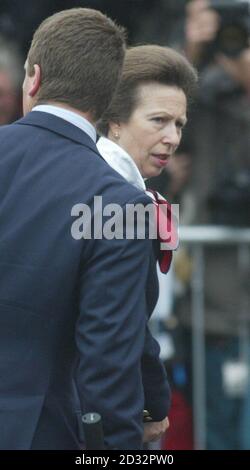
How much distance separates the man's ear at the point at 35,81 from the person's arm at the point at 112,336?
398mm

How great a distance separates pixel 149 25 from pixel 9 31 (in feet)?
2.43

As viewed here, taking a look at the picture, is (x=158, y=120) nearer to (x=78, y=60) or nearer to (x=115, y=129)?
(x=115, y=129)

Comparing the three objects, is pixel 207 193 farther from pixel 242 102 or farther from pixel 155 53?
pixel 155 53

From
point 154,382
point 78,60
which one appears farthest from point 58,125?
point 154,382

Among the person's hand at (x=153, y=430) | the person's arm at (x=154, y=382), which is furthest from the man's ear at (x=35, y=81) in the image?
the person's hand at (x=153, y=430)

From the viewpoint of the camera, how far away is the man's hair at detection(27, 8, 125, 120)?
277 cm

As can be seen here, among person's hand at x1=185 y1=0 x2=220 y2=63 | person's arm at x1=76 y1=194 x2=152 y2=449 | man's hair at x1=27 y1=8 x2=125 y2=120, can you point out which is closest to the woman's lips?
man's hair at x1=27 y1=8 x2=125 y2=120

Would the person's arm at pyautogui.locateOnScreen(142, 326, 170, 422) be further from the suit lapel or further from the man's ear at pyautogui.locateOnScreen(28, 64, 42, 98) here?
the man's ear at pyautogui.locateOnScreen(28, 64, 42, 98)

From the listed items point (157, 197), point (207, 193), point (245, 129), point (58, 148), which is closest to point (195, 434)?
point (207, 193)

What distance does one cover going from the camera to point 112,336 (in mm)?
2641

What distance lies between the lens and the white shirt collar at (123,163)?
311 centimetres

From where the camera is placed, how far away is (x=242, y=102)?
578 centimetres

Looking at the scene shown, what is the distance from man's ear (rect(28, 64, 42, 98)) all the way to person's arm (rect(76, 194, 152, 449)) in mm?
398

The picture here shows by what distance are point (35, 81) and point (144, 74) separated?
548 mm
